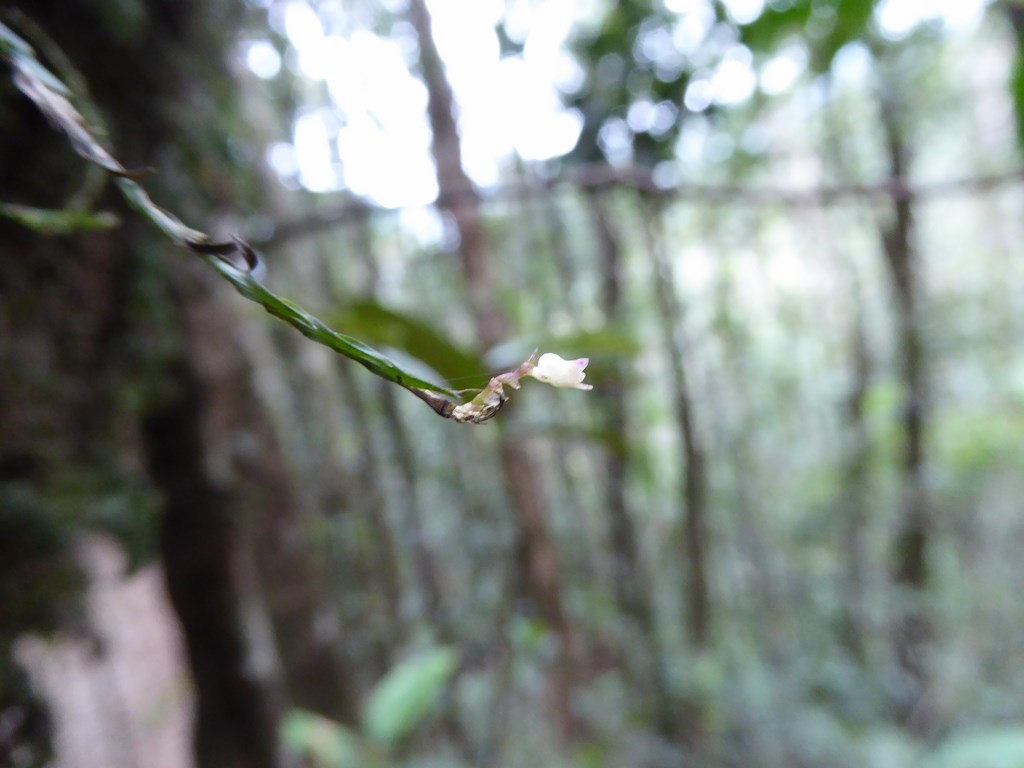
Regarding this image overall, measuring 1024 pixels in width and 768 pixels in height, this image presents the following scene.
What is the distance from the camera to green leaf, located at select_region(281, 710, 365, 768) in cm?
142

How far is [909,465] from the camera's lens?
12.3 ft

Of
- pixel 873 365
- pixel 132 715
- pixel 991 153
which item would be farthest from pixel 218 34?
pixel 991 153

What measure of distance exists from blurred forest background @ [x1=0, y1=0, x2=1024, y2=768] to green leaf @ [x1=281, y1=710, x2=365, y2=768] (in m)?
0.01

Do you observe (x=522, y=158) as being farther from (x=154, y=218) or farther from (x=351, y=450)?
(x=154, y=218)

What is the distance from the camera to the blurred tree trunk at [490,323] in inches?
77.0

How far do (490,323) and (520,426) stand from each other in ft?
1.95

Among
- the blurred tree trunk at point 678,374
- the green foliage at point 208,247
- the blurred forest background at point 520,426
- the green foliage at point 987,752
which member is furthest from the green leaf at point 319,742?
the green foliage at point 987,752

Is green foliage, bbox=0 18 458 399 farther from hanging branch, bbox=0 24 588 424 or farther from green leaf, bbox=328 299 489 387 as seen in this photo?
green leaf, bbox=328 299 489 387

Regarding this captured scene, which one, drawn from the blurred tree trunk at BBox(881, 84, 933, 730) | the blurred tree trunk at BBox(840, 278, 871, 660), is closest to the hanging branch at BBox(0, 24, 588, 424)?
the blurred tree trunk at BBox(881, 84, 933, 730)

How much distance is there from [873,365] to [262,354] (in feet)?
13.5

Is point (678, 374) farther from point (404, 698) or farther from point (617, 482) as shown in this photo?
point (617, 482)

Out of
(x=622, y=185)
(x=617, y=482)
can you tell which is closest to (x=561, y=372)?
(x=622, y=185)

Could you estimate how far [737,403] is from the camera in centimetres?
500

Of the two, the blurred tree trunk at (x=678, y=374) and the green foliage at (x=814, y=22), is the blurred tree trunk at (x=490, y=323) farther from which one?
the green foliage at (x=814, y=22)
